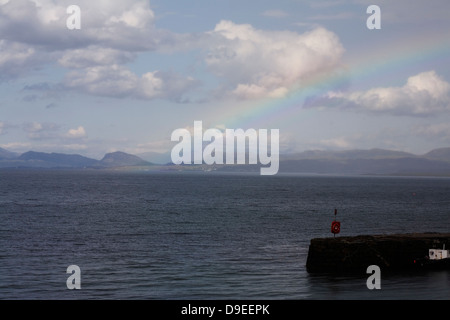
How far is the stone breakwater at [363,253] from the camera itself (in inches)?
2138

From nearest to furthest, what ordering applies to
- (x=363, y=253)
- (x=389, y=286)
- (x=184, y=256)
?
(x=389, y=286) → (x=363, y=253) → (x=184, y=256)

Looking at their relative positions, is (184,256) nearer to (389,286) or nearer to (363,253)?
(363,253)

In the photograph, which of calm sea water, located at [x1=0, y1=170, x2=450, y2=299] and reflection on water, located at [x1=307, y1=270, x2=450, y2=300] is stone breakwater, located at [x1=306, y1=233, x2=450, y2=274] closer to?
reflection on water, located at [x1=307, y1=270, x2=450, y2=300]

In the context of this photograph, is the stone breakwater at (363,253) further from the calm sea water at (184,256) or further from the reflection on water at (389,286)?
the calm sea water at (184,256)

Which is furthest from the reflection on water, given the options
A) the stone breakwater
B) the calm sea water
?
the stone breakwater

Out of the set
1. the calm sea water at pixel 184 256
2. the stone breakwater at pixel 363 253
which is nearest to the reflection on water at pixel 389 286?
the calm sea water at pixel 184 256

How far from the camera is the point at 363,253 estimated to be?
54.8m

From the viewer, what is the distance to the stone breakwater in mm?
54312

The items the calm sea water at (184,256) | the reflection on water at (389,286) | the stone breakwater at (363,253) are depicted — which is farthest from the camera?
the stone breakwater at (363,253)

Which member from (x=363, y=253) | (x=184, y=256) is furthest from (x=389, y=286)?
(x=184, y=256)

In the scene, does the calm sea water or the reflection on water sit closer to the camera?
the reflection on water

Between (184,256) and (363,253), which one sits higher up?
(363,253)
